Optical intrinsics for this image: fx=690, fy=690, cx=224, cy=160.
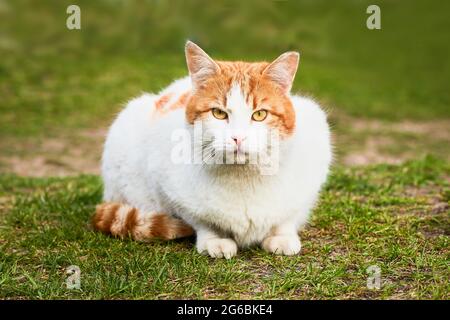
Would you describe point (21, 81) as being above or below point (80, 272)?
above

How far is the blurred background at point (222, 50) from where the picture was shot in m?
10.5

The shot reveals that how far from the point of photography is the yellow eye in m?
3.46

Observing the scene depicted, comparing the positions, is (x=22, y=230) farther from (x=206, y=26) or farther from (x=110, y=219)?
(x=206, y=26)

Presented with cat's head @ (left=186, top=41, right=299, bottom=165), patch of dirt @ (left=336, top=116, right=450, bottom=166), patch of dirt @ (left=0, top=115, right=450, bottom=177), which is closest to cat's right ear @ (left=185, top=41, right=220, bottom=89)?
cat's head @ (left=186, top=41, right=299, bottom=165)

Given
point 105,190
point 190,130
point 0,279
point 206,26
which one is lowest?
point 0,279

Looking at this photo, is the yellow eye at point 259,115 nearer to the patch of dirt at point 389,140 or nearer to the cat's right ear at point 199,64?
the cat's right ear at point 199,64

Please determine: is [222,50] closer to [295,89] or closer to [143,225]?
[295,89]

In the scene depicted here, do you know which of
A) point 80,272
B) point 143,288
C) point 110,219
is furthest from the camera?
point 110,219

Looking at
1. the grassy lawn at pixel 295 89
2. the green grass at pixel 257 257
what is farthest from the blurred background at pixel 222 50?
the green grass at pixel 257 257

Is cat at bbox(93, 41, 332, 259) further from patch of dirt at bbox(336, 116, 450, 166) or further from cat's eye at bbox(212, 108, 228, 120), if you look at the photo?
patch of dirt at bbox(336, 116, 450, 166)

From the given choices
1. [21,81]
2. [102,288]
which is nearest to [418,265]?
[102,288]

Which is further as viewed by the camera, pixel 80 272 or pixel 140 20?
pixel 140 20

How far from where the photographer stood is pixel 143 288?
3.29 m

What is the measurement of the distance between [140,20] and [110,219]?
29.9ft
